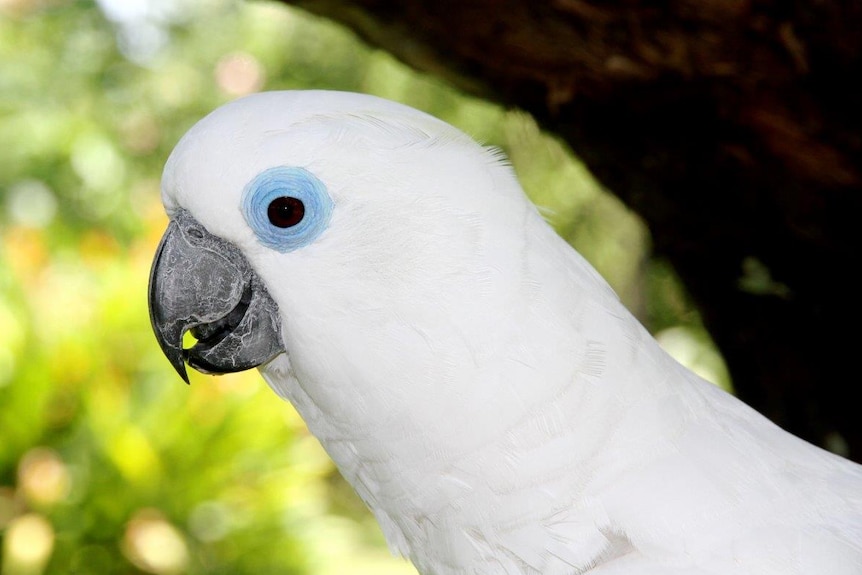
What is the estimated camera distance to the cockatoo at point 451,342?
4.65 feet

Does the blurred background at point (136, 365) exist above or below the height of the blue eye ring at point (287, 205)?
below

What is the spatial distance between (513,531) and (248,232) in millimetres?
695

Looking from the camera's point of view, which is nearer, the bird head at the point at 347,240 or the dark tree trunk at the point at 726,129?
the bird head at the point at 347,240

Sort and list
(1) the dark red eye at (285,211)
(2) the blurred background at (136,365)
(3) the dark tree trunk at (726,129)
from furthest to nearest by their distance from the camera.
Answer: (2) the blurred background at (136,365)
(3) the dark tree trunk at (726,129)
(1) the dark red eye at (285,211)

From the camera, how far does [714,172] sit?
7.48 feet

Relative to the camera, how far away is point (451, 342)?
1412 millimetres

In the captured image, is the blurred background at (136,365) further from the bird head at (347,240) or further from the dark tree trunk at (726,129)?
the bird head at (347,240)

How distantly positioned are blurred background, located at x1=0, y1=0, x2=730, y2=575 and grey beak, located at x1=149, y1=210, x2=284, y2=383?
1.33 m

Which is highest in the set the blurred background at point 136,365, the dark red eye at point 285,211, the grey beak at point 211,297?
the dark red eye at point 285,211

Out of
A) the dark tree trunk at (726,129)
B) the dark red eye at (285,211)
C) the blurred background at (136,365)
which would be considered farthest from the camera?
the blurred background at (136,365)

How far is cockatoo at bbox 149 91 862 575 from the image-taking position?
142 centimetres

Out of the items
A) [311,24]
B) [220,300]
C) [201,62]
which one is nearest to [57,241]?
[201,62]

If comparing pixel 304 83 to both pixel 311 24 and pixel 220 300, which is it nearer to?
pixel 311 24

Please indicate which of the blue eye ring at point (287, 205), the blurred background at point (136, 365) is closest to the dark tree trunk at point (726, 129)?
the blurred background at point (136, 365)
